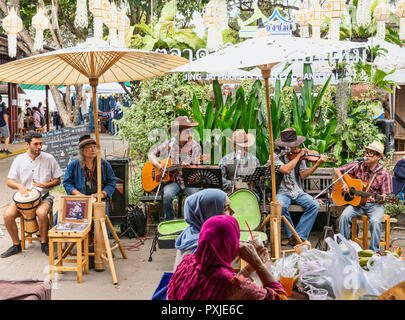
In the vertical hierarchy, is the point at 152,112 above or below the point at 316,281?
above

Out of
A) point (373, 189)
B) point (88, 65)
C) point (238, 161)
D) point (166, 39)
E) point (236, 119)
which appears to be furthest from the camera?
point (166, 39)

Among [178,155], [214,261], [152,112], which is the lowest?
[214,261]

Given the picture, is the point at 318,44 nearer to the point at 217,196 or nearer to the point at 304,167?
the point at 217,196

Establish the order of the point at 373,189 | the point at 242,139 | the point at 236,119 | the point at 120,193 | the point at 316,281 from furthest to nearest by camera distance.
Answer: the point at 236,119 → the point at 120,193 → the point at 242,139 → the point at 373,189 → the point at 316,281

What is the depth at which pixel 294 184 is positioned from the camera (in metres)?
6.45

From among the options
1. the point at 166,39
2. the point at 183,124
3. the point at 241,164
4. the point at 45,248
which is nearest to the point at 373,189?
the point at 241,164

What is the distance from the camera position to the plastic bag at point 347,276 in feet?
8.83

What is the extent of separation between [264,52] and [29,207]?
3.71 meters

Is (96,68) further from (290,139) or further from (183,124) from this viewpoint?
(290,139)

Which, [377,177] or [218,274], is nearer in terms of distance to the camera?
[218,274]

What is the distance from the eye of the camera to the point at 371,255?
10.7 ft

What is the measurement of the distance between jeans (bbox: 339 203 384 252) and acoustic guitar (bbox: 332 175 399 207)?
82mm

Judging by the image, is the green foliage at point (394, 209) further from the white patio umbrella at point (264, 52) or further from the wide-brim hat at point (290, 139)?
the white patio umbrella at point (264, 52)

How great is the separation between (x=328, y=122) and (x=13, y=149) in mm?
14168
